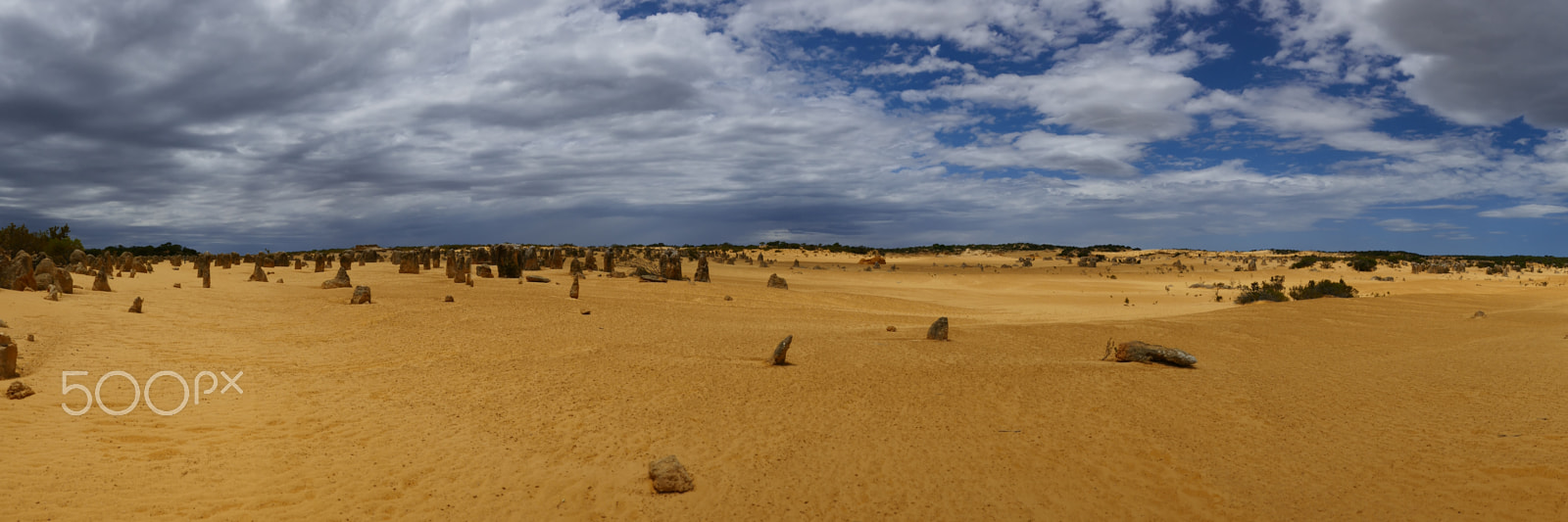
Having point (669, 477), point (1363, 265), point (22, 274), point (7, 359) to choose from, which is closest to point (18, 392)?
point (7, 359)

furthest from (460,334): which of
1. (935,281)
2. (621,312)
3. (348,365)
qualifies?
(935,281)

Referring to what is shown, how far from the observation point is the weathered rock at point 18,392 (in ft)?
Answer: 29.0

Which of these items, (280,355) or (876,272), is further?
(876,272)

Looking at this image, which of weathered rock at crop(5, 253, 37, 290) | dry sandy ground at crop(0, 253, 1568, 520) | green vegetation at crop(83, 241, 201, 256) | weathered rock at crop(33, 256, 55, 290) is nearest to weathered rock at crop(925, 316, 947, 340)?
dry sandy ground at crop(0, 253, 1568, 520)

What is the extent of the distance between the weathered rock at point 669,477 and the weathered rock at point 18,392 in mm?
7519

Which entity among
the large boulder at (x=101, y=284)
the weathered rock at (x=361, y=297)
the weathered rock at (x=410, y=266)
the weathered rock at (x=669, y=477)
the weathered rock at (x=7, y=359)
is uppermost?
the weathered rock at (x=410, y=266)

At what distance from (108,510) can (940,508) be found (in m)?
6.93

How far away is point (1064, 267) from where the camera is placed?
58.3 meters

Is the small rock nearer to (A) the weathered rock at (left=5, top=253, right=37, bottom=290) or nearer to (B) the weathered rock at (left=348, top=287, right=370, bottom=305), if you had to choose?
(A) the weathered rock at (left=5, top=253, right=37, bottom=290)

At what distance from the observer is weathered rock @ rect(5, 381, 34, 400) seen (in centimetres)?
885

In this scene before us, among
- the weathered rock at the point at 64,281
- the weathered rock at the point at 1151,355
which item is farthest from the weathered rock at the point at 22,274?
the weathered rock at the point at 1151,355

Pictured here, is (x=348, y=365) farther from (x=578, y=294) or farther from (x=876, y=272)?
(x=876, y=272)

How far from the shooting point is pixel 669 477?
24.1 feet

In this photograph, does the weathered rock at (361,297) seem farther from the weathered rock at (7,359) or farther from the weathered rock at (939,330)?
the weathered rock at (939,330)
